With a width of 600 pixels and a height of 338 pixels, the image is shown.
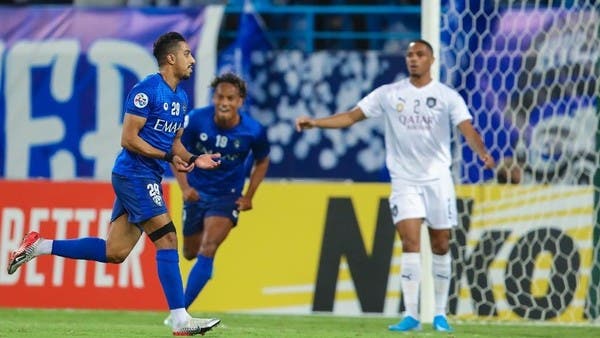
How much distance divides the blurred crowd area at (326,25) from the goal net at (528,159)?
6.60 feet

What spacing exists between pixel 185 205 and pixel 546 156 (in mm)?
3639

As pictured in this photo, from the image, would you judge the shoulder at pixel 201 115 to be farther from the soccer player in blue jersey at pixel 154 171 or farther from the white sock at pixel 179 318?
the white sock at pixel 179 318

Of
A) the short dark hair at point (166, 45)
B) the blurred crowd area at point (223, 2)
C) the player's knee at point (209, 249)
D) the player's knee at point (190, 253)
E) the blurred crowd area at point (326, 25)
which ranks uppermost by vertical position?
the blurred crowd area at point (223, 2)

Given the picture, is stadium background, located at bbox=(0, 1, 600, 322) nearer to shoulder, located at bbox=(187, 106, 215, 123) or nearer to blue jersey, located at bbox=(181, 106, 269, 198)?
blue jersey, located at bbox=(181, 106, 269, 198)

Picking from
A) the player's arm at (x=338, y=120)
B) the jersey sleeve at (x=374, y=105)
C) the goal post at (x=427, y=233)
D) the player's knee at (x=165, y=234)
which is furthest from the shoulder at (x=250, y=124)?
the player's knee at (x=165, y=234)

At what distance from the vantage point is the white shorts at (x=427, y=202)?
1069 cm

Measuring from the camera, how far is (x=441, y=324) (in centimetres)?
1069

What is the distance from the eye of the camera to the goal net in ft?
41.0

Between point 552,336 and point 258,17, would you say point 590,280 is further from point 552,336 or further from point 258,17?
point 258,17

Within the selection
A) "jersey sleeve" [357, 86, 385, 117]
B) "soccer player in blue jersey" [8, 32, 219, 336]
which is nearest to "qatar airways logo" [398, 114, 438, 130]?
"jersey sleeve" [357, 86, 385, 117]

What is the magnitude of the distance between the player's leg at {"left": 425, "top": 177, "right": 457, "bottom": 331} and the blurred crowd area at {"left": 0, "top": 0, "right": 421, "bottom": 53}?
4.89m

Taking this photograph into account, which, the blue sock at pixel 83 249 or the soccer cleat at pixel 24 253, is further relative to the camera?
the soccer cleat at pixel 24 253

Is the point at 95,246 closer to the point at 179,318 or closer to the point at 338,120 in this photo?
the point at 179,318

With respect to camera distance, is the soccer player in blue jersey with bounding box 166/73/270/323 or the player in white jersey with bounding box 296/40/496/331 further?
the soccer player in blue jersey with bounding box 166/73/270/323
